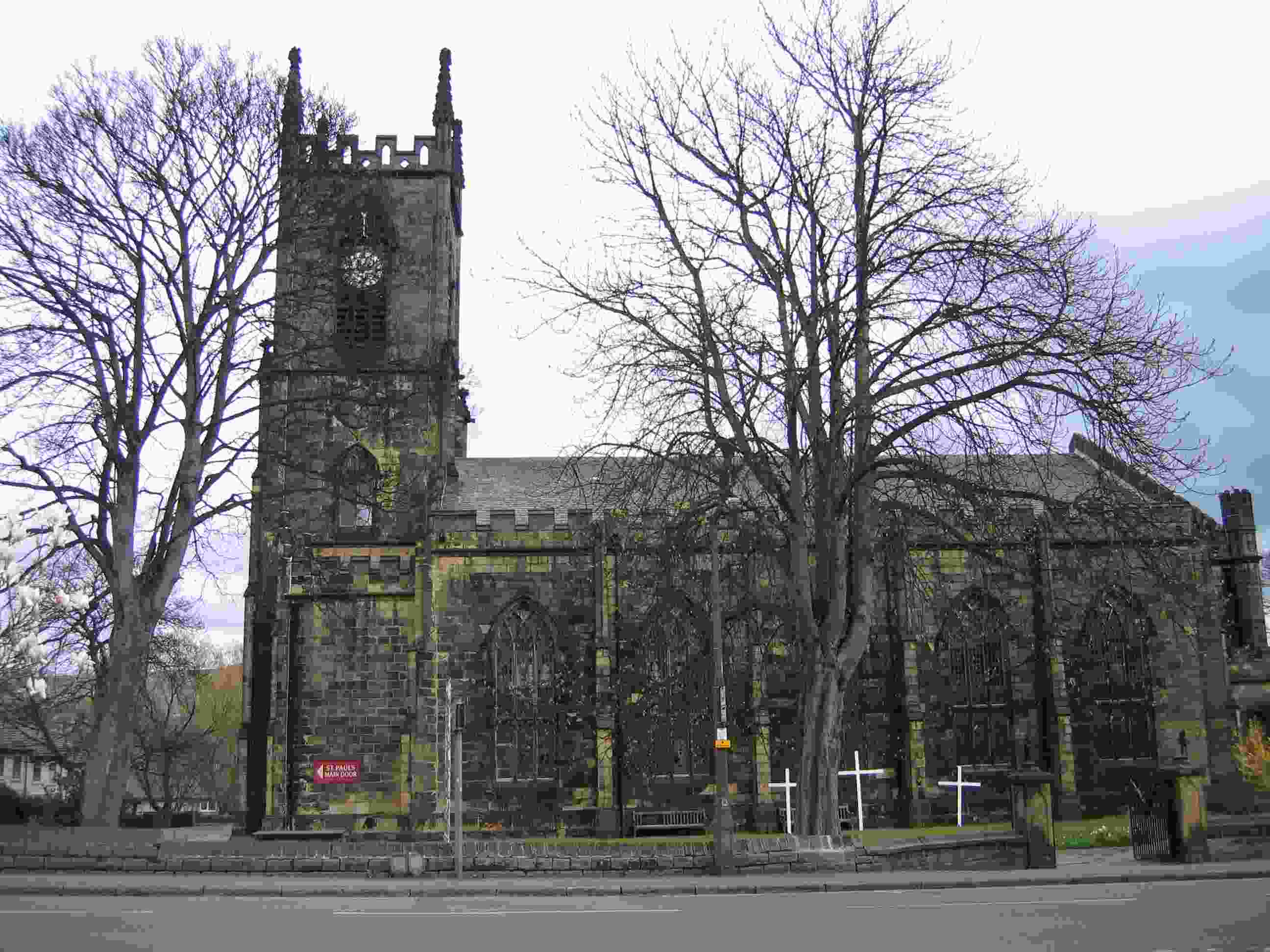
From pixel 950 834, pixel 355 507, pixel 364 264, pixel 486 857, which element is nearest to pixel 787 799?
pixel 950 834

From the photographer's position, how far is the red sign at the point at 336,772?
99.8 feet

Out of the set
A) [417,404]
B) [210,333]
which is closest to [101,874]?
[210,333]

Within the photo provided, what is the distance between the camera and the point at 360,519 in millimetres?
34094

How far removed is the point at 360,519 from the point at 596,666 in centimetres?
821

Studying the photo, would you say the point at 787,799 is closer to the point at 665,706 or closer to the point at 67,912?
the point at 665,706

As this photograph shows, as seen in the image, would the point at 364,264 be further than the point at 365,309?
No

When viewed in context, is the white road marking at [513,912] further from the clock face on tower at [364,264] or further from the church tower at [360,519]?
the clock face on tower at [364,264]

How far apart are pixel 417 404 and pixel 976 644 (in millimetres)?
16729

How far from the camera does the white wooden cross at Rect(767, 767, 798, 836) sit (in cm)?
2794

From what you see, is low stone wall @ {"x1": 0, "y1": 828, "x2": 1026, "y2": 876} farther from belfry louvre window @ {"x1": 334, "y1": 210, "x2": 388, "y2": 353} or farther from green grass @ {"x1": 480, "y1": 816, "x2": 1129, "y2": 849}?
belfry louvre window @ {"x1": 334, "y1": 210, "x2": 388, "y2": 353}

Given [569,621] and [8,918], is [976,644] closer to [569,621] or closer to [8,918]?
[569,621]

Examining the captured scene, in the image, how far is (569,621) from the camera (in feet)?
105

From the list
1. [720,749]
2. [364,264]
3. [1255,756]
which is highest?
[364,264]

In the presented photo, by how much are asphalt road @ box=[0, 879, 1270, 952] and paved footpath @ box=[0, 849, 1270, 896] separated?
5.00 feet
